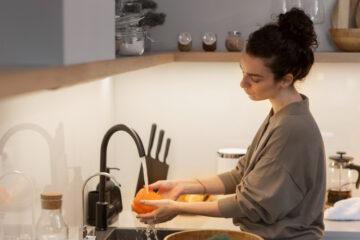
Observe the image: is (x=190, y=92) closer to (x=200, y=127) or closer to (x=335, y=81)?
(x=200, y=127)

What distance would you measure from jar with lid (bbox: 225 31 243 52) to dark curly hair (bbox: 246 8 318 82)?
905 mm

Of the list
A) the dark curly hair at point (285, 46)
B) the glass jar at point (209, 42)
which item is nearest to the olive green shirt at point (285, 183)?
the dark curly hair at point (285, 46)

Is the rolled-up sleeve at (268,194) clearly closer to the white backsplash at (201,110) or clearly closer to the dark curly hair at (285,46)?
the dark curly hair at (285,46)

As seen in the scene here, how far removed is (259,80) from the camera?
9.52 feet

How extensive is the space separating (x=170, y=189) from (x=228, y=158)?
83 centimetres

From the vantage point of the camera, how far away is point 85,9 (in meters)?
2.03

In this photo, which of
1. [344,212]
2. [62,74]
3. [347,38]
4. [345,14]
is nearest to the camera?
[62,74]

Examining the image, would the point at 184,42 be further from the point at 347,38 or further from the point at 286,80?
the point at 286,80

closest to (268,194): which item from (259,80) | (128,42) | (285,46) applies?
(259,80)

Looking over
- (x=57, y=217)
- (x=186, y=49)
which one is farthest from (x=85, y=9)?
(x=186, y=49)

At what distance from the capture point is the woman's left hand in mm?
2758

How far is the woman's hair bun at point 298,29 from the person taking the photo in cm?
294

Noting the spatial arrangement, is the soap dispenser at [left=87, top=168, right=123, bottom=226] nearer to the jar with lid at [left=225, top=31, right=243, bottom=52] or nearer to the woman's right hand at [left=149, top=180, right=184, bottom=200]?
the woman's right hand at [left=149, top=180, right=184, bottom=200]

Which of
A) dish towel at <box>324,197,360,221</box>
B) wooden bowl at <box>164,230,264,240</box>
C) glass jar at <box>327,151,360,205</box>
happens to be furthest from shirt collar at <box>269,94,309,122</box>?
glass jar at <box>327,151,360,205</box>
